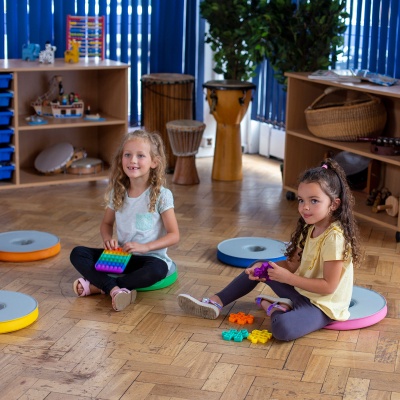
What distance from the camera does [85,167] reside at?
5.05 m

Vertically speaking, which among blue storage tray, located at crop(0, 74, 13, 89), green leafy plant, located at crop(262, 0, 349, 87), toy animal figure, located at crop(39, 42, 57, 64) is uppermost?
green leafy plant, located at crop(262, 0, 349, 87)

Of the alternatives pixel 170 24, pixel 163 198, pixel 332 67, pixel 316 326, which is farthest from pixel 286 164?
pixel 316 326

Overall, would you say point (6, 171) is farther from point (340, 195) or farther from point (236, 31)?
point (340, 195)

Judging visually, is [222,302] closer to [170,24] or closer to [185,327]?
[185,327]

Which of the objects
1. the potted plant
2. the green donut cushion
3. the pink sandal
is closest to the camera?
the pink sandal

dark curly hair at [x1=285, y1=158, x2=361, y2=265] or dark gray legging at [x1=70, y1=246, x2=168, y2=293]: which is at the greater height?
dark curly hair at [x1=285, y1=158, x2=361, y2=265]

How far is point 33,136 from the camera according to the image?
5.14 metres

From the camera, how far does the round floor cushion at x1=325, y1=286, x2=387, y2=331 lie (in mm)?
2947

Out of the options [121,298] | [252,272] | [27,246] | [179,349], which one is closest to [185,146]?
[27,246]

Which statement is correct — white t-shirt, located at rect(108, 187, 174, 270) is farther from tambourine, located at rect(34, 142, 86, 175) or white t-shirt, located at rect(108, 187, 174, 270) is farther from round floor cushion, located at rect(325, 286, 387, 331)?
tambourine, located at rect(34, 142, 86, 175)

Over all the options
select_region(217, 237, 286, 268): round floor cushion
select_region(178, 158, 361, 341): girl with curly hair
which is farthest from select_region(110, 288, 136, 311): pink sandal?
select_region(217, 237, 286, 268): round floor cushion

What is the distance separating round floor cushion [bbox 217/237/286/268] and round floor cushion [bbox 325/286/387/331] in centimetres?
49

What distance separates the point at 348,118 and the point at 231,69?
1275 millimetres

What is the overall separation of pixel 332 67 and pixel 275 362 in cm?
291
